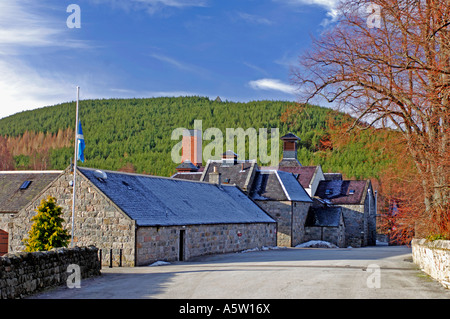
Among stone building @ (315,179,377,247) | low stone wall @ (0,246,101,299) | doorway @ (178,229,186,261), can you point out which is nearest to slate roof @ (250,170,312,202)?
stone building @ (315,179,377,247)

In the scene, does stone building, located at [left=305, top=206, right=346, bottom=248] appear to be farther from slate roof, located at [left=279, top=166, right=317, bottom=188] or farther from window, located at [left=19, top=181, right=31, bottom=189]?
window, located at [left=19, top=181, right=31, bottom=189]

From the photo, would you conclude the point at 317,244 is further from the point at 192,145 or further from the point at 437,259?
the point at 192,145

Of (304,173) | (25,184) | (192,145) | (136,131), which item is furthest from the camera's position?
(136,131)

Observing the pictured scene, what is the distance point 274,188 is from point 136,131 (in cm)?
12054

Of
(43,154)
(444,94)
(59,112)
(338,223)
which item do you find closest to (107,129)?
(59,112)

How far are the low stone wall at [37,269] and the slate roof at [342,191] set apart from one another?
4267 cm

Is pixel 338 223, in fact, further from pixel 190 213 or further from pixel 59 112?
pixel 59 112

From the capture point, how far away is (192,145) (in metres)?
151

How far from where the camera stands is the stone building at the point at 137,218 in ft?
84.1

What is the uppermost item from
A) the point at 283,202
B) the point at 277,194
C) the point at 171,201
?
the point at 277,194

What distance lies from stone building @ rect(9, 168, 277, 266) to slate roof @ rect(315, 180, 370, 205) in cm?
2519

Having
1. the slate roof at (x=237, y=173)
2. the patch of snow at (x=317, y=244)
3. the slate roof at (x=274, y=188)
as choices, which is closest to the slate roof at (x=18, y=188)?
the slate roof at (x=237, y=173)

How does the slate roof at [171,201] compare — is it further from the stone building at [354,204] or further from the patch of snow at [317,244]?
the stone building at [354,204]

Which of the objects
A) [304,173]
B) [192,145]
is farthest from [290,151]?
[192,145]
